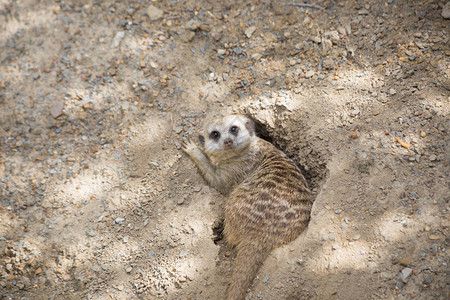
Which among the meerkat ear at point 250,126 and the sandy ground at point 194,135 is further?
the meerkat ear at point 250,126

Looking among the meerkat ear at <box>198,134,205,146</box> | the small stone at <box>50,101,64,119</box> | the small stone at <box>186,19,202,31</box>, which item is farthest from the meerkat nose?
the small stone at <box>50,101,64,119</box>

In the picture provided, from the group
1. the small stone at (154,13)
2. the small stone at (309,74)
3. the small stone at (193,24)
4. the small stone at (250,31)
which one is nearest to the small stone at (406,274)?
the small stone at (309,74)

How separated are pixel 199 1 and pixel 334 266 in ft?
8.09

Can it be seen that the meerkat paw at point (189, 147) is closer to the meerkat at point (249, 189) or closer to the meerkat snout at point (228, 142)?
the meerkat at point (249, 189)

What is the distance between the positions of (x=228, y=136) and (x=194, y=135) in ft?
1.09

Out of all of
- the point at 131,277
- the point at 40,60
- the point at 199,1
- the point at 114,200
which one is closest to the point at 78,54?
the point at 40,60

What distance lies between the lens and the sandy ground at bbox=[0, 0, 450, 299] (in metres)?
2.25

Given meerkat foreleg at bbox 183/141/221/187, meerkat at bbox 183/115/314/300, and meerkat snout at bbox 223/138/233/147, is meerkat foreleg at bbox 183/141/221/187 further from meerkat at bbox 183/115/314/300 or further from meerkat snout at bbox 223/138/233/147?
meerkat snout at bbox 223/138/233/147

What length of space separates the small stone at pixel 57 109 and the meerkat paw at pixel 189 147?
1097 mm

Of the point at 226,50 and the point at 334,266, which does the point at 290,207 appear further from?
the point at 226,50

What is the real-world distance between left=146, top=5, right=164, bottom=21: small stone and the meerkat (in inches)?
43.9

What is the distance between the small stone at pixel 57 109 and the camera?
316 centimetres

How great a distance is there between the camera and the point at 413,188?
7.42 ft

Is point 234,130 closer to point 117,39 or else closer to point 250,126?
point 250,126
